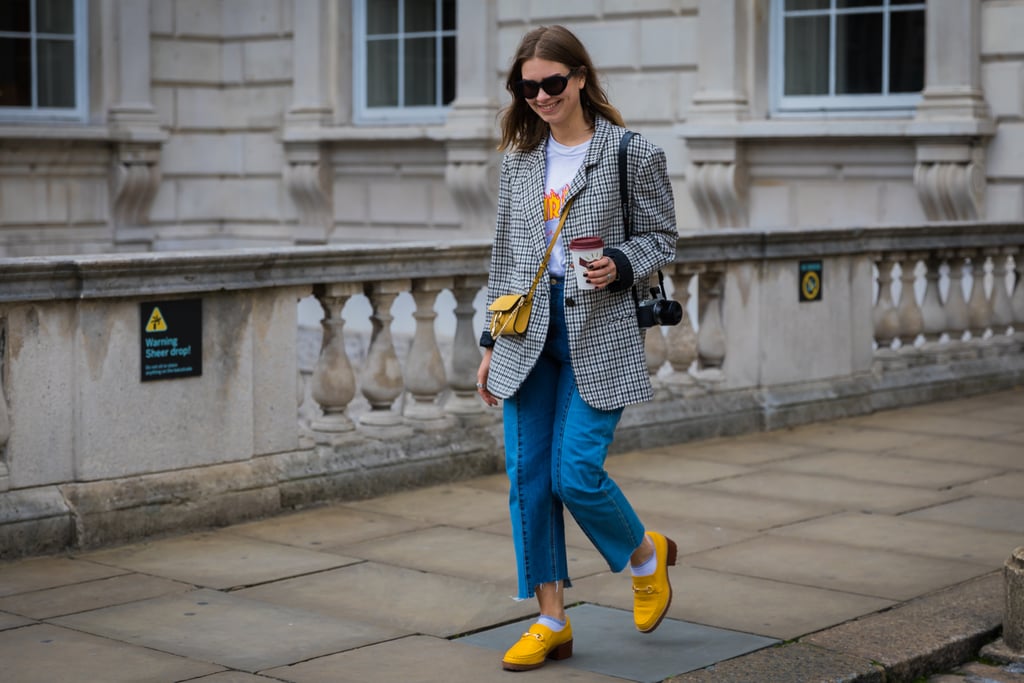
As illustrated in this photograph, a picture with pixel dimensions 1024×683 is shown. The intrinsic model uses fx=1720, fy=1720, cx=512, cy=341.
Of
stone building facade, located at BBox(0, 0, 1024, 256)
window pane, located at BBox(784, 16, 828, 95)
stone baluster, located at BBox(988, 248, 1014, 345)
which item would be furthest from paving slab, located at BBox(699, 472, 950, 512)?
window pane, located at BBox(784, 16, 828, 95)

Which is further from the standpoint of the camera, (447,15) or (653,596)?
(447,15)

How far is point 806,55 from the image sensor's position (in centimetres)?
1510

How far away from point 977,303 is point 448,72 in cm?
774

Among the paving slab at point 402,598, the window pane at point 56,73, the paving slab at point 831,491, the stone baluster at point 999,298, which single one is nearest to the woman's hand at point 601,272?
the paving slab at point 402,598

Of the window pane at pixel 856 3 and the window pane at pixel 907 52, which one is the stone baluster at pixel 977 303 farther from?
the window pane at pixel 856 3

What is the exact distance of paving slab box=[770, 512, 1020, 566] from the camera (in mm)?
6402

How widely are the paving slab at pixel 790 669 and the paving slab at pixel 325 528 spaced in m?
2.10

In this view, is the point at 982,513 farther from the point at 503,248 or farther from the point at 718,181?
the point at 718,181

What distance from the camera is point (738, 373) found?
9438mm

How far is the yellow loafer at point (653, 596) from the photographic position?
16.5ft

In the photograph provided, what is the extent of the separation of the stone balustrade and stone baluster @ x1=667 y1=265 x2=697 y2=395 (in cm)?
2

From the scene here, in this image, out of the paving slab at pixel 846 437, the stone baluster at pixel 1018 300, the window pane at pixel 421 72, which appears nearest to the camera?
the paving slab at pixel 846 437

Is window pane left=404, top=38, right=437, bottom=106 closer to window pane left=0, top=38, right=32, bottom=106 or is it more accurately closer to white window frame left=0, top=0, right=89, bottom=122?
white window frame left=0, top=0, right=89, bottom=122

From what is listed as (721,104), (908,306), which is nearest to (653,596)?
(908,306)
